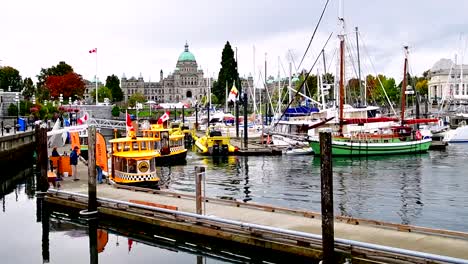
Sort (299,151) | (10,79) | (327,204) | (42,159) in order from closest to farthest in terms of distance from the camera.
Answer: (327,204) < (42,159) < (299,151) < (10,79)

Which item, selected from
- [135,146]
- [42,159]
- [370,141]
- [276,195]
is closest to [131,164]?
[135,146]

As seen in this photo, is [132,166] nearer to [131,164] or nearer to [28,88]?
[131,164]

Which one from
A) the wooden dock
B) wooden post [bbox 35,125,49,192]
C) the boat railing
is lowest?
the wooden dock

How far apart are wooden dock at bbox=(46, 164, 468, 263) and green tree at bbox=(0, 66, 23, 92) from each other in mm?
112062

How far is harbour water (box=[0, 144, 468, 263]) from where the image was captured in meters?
22.0

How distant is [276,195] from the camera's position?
34.7 metres

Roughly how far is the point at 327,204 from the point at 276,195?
17756mm

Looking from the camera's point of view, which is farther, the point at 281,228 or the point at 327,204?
the point at 281,228

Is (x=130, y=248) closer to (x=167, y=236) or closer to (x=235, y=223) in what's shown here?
(x=167, y=236)

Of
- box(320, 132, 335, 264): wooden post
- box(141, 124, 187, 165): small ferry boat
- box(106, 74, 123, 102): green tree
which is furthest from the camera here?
box(106, 74, 123, 102): green tree

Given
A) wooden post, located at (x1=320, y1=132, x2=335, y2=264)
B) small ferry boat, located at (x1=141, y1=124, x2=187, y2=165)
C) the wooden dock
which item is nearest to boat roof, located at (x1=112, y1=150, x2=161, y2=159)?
the wooden dock

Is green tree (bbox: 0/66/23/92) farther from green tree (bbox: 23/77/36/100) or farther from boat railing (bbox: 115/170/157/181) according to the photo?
boat railing (bbox: 115/170/157/181)

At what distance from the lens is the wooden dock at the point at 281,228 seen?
672 inches

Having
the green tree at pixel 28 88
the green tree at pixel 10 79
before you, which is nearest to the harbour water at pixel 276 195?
the green tree at pixel 28 88
